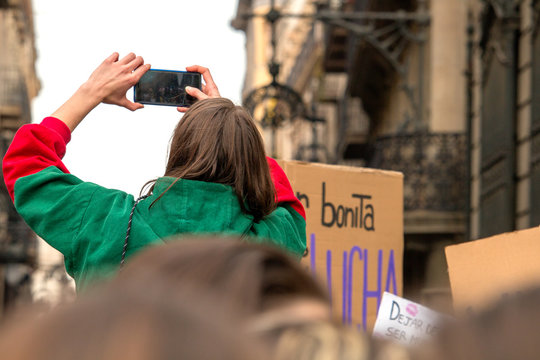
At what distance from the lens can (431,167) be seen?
13.8m

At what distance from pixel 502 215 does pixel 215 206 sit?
710 cm

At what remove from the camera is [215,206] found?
2621mm

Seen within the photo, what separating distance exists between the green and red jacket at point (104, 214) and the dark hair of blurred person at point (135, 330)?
160 cm

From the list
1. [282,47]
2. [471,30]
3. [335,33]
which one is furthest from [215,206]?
[282,47]

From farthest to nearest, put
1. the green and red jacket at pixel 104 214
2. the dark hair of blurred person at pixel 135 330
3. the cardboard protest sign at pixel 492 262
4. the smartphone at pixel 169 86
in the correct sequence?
the cardboard protest sign at pixel 492 262
the smartphone at pixel 169 86
the green and red jacket at pixel 104 214
the dark hair of blurred person at pixel 135 330

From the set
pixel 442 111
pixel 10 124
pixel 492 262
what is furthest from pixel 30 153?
pixel 10 124

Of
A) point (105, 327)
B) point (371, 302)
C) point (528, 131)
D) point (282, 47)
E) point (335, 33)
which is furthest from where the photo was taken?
point (282, 47)

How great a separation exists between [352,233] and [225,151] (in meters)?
2.10

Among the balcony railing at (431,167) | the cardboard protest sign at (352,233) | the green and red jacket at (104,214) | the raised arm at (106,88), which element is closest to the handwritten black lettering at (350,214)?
the cardboard protest sign at (352,233)

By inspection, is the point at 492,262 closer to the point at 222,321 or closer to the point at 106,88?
the point at 106,88

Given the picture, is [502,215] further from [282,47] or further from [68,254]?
[282,47]

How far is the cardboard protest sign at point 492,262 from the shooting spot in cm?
335

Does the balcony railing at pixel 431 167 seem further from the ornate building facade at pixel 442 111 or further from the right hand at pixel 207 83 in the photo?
the right hand at pixel 207 83

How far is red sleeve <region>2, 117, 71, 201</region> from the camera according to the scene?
105 inches
